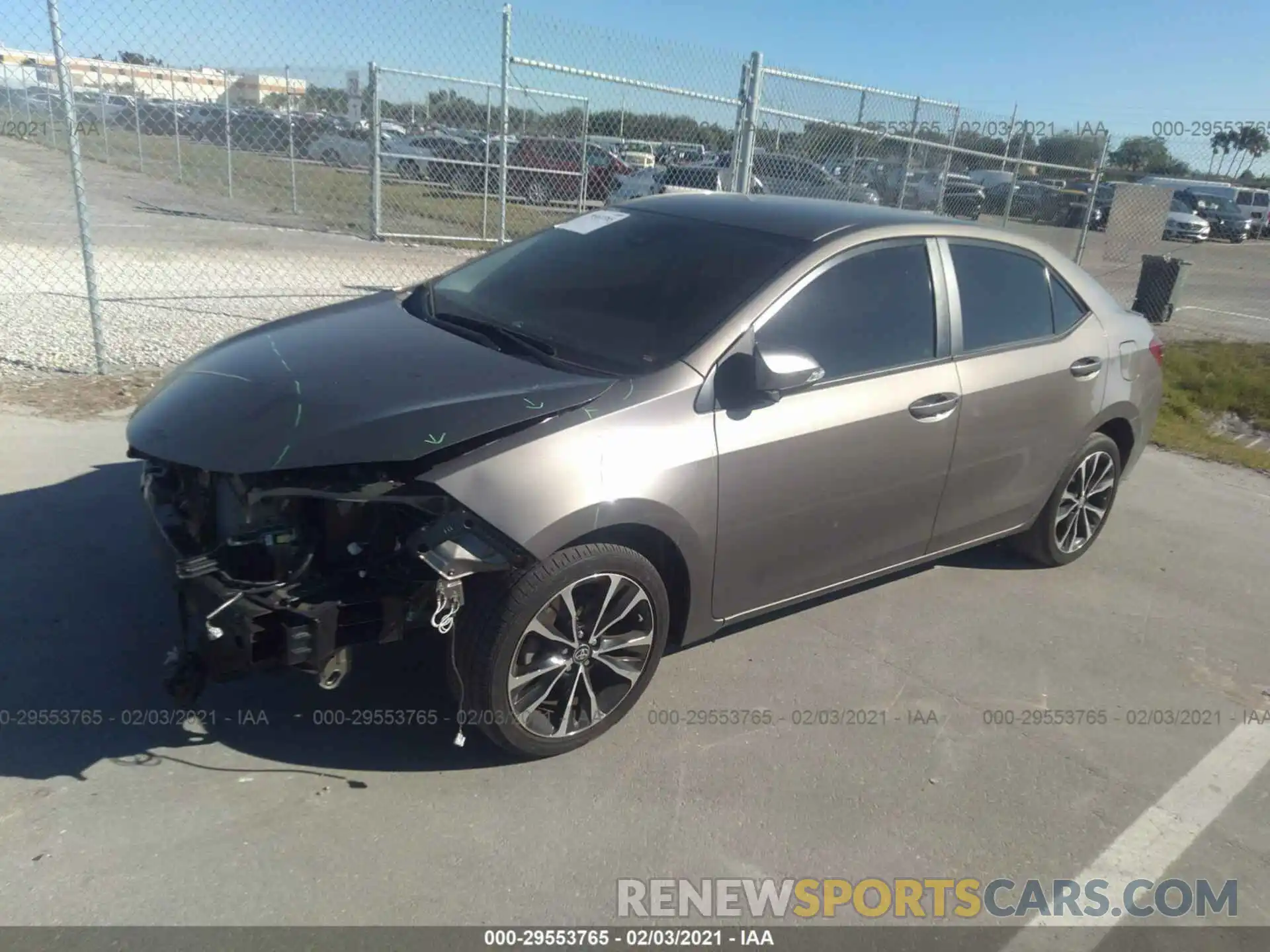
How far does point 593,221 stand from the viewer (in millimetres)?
4492

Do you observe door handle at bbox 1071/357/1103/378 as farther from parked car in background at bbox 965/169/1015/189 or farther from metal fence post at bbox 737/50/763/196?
parked car in background at bbox 965/169/1015/189

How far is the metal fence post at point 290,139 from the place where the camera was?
1364 centimetres

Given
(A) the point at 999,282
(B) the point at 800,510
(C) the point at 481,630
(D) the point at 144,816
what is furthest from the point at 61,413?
(A) the point at 999,282

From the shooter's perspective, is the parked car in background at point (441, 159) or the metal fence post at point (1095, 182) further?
the metal fence post at point (1095, 182)

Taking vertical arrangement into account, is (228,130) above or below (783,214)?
below

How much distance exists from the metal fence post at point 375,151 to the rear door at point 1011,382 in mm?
10315

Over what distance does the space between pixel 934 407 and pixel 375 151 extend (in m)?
11.1

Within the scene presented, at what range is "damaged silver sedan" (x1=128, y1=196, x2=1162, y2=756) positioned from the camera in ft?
9.53

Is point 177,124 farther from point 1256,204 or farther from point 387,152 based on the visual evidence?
point 1256,204

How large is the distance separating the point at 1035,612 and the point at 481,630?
3043mm

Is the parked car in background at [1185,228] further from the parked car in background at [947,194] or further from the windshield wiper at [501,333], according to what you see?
the windshield wiper at [501,333]

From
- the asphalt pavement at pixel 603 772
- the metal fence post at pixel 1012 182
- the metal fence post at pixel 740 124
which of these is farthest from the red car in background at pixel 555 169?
the asphalt pavement at pixel 603 772

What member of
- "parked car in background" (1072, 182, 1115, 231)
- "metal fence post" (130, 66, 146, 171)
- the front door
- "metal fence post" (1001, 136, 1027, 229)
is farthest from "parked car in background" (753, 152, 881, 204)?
"metal fence post" (130, 66, 146, 171)

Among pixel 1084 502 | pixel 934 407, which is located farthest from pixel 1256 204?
pixel 934 407
